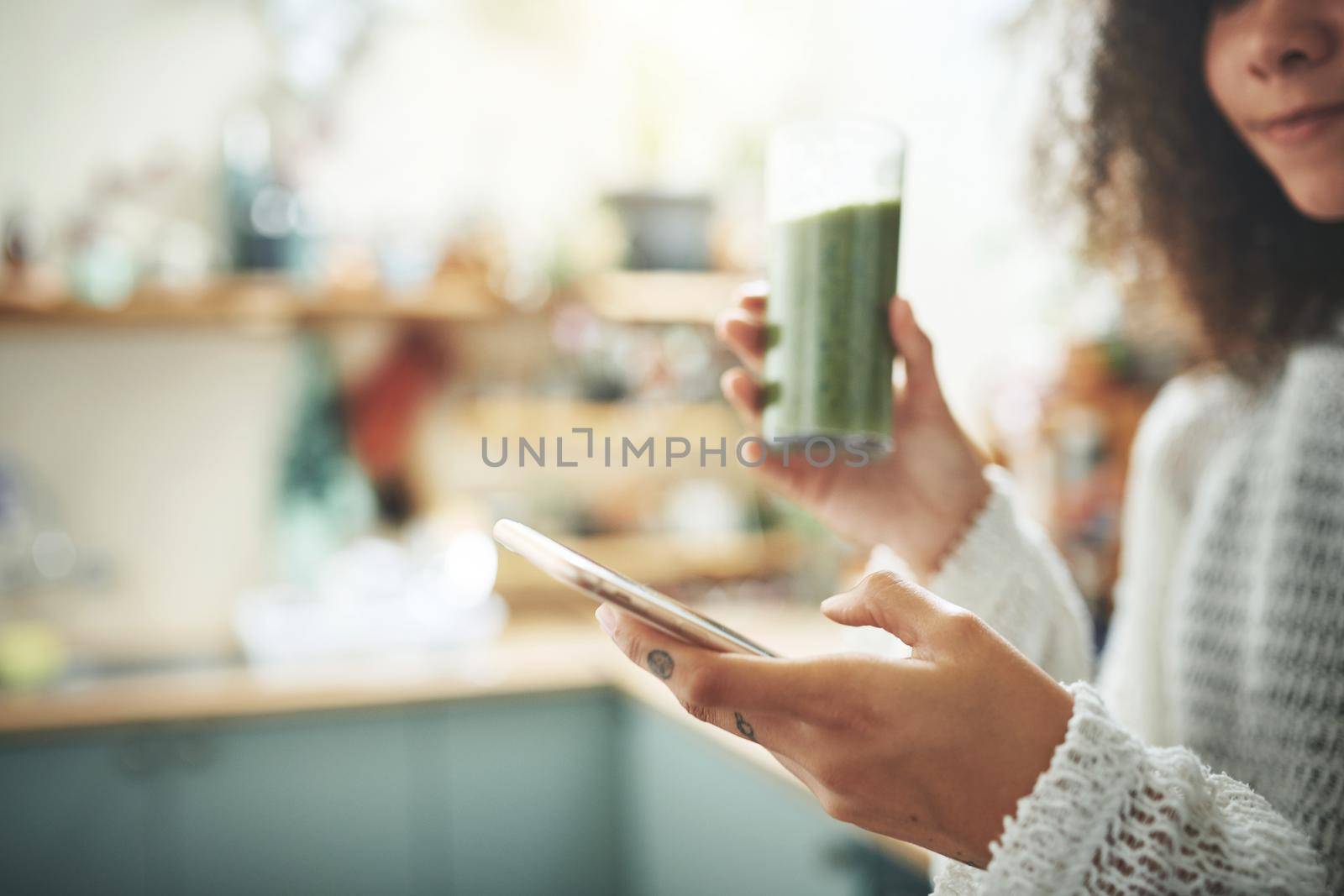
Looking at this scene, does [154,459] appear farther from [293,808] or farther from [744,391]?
[744,391]

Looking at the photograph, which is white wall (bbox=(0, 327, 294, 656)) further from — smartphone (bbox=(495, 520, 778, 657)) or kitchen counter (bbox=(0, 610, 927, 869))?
smartphone (bbox=(495, 520, 778, 657))

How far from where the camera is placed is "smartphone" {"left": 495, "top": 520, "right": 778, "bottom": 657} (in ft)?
1.42

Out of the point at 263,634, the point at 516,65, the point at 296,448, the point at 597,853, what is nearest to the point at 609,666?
the point at 597,853

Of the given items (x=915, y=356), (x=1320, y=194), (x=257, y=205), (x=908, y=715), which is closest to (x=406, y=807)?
(x=257, y=205)

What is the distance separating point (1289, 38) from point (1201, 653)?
52cm

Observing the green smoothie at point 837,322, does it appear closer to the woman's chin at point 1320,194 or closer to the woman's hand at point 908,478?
the woman's hand at point 908,478

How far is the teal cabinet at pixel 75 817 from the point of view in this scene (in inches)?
65.4

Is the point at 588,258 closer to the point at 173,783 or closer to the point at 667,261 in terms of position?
the point at 667,261

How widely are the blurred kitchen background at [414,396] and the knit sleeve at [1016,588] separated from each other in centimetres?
84

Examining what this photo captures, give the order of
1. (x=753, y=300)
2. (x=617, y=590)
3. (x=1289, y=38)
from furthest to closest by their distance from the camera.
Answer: (x=753, y=300), (x=1289, y=38), (x=617, y=590)

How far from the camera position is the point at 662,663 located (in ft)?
1.48

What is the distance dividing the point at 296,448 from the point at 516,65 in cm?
120

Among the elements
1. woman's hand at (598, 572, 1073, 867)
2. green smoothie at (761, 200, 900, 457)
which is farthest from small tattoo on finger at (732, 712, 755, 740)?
green smoothie at (761, 200, 900, 457)

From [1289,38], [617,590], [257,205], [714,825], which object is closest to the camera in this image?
[617,590]
